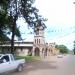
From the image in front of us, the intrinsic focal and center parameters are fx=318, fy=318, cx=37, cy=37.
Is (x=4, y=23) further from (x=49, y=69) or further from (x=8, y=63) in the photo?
(x=8, y=63)

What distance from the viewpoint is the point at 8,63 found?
23.8m

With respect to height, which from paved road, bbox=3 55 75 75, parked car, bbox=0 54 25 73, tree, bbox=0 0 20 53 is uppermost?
tree, bbox=0 0 20 53

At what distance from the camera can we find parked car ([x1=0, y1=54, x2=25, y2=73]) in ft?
75.3

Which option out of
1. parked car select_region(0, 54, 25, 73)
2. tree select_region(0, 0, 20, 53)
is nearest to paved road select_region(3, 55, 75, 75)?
parked car select_region(0, 54, 25, 73)

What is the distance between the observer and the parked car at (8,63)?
23.0 meters

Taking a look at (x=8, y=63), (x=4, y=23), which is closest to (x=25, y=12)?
(x=4, y=23)

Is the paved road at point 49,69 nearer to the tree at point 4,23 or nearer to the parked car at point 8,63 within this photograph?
the parked car at point 8,63

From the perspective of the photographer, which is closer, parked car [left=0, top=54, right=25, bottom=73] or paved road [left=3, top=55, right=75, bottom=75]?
parked car [left=0, top=54, right=25, bottom=73]

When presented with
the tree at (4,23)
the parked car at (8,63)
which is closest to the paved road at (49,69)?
the parked car at (8,63)

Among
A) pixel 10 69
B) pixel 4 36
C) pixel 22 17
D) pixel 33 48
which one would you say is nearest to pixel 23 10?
pixel 22 17

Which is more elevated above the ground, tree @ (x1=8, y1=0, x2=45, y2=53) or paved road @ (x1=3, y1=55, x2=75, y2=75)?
tree @ (x1=8, y1=0, x2=45, y2=53)

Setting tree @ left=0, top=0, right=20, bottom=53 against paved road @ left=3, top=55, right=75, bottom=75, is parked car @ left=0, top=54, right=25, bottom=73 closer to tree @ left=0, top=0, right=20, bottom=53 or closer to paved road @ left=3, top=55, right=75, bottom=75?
paved road @ left=3, top=55, right=75, bottom=75

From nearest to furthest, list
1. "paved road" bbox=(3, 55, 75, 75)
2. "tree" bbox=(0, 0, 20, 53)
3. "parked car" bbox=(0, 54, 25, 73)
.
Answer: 1. "parked car" bbox=(0, 54, 25, 73)
2. "paved road" bbox=(3, 55, 75, 75)
3. "tree" bbox=(0, 0, 20, 53)

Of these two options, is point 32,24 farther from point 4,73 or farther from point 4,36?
→ point 4,73
